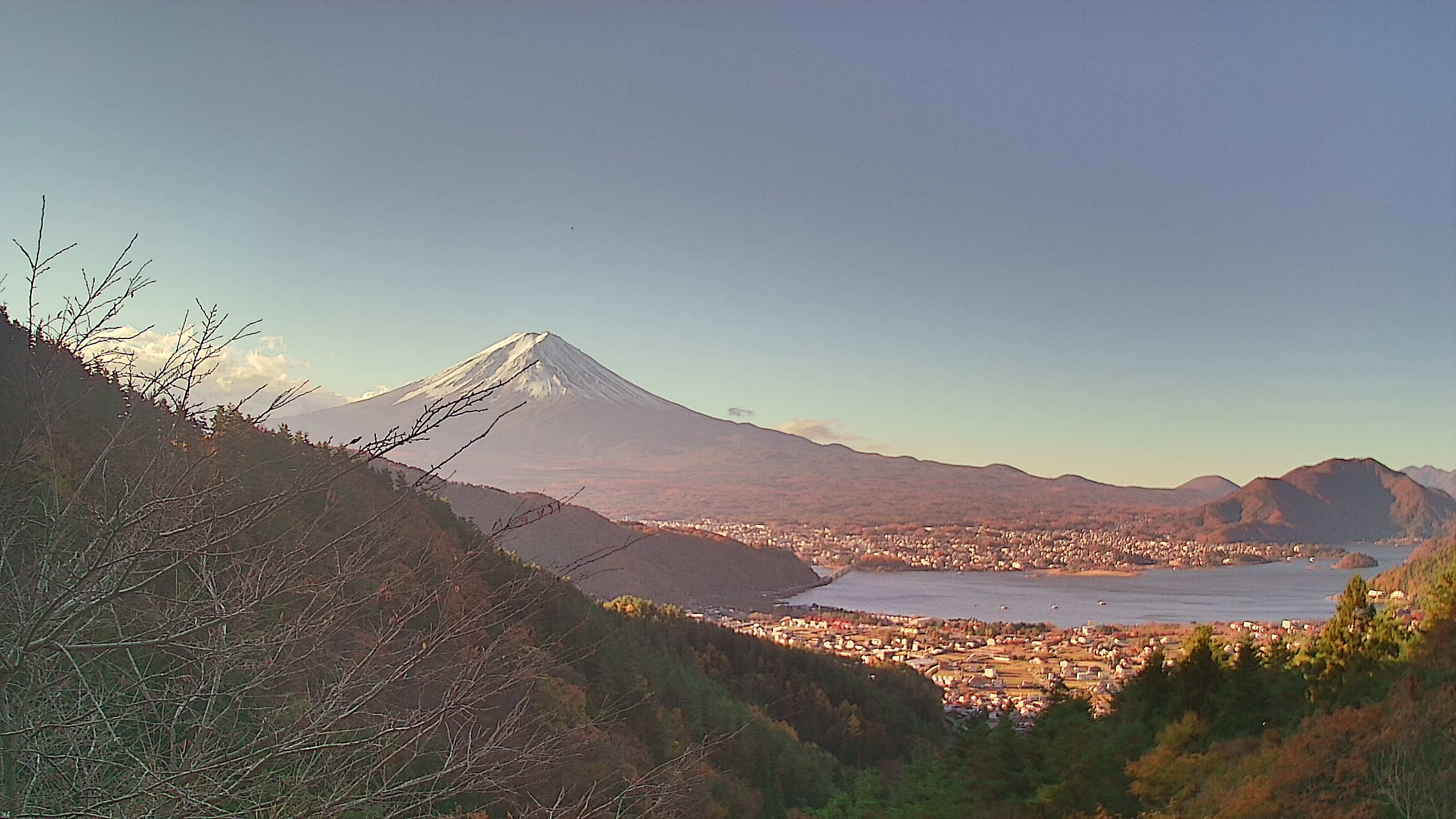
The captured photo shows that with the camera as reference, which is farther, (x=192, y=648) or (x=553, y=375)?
(x=553, y=375)

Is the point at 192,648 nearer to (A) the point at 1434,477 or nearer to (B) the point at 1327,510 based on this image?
(B) the point at 1327,510

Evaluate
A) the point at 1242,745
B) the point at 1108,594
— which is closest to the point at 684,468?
the point at 1108,594

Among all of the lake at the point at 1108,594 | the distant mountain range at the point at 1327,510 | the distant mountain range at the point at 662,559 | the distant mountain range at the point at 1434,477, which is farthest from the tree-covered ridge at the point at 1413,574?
the distant mountain range at the point at 1434,477

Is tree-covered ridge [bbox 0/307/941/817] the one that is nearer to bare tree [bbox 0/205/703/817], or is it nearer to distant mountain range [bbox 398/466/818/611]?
bare tree [bbox 0/205/703/817]

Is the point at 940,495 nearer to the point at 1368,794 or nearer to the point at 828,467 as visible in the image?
the point at 828,467

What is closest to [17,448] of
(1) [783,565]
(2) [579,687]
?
(2) [579,687]
